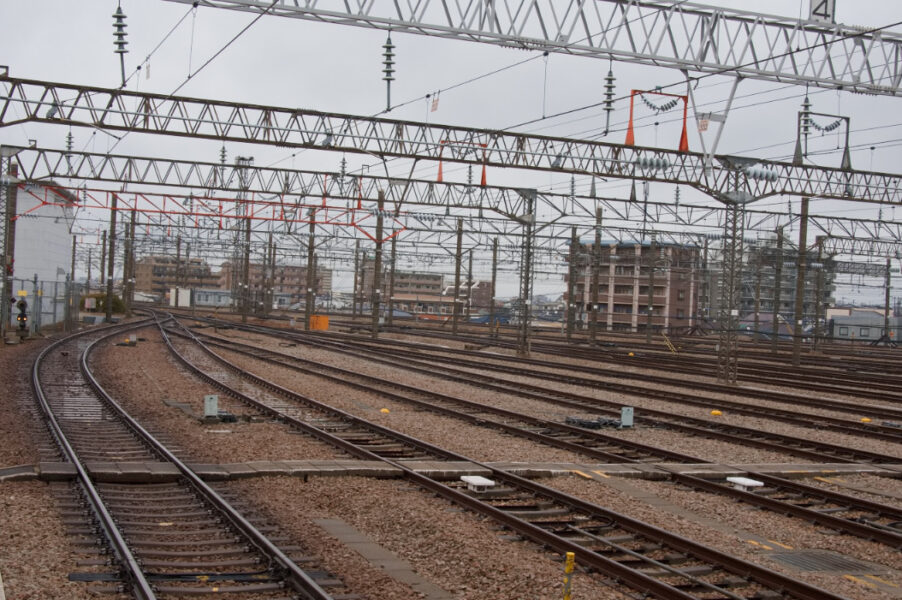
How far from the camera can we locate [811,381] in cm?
2919

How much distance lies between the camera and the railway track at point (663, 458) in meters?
9.27

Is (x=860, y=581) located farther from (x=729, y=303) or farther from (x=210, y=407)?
Result: (x=729, y=303)

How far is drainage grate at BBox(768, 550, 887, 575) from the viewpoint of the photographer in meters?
7.69

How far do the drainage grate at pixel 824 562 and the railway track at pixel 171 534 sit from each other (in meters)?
4.10

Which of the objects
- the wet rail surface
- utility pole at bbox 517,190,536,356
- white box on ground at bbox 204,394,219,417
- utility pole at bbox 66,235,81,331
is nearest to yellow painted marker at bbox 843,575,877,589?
the wet rail surface

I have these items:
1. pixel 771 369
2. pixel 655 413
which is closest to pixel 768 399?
pixel 655 413

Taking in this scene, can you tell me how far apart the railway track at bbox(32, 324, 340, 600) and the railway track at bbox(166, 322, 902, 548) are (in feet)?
17.9

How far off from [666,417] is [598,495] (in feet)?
26.2

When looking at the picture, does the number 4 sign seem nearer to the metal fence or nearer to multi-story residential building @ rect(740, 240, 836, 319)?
multi-story residential building @ rect(740, 240, 836, 319)

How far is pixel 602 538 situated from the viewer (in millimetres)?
8086

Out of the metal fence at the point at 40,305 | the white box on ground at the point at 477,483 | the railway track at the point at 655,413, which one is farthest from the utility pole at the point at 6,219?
the white box on ground at the point at 477,483

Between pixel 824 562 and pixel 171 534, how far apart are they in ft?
19.2

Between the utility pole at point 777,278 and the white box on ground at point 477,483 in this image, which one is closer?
the white box on ground at point 477,483

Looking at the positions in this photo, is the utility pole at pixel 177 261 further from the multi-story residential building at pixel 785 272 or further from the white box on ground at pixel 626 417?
the white box on ground at pixel 626 417
